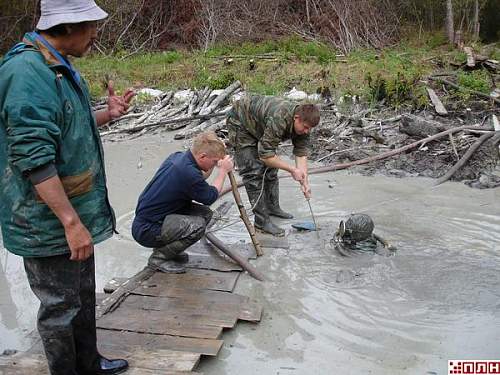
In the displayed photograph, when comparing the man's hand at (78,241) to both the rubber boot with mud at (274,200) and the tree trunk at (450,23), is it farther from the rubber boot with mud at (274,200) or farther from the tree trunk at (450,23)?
the tree trunk at (450,23)

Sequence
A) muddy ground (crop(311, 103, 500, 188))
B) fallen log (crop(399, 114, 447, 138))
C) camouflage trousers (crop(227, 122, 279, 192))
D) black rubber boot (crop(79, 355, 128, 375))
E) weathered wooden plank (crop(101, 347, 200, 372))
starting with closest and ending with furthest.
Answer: black rubber boot (crop(79, 355, 128, 375)), weathered wooden plank (crop(101, 347, 200, 372)), camouflage trousers (crop(227, 122, 279, 192)), muddy ground (crop(311, 103, 500, 188)), fallen log (crop(399, 114, 447, 138))

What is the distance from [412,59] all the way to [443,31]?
4.84 m

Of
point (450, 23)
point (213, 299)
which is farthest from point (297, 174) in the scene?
point (450, 23)

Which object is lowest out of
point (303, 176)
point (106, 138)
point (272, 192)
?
point (106, 138)

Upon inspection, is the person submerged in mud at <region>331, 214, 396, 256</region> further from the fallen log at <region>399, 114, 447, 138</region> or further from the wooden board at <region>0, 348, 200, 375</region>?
the fallen log at <region>399, 114, 447, 138</region>

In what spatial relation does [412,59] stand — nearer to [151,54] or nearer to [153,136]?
[153,136]

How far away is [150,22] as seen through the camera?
19188 mm

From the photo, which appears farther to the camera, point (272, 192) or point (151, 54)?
point (151, 54)

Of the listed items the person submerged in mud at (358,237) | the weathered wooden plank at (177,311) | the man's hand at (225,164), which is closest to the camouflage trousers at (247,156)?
the person submerged in mud at (358,237)

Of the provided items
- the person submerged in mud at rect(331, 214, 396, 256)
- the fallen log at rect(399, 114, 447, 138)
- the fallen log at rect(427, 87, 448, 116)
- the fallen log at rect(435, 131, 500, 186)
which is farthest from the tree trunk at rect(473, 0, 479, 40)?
the person submerged in mud at rect(331, 214, 396, 256)

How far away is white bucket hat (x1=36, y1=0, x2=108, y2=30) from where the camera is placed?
7.82 ft

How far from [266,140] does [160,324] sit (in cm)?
208

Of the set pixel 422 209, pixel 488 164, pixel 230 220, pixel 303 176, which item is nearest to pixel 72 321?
pixel 303 176

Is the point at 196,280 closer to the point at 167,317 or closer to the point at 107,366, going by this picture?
the point at 167,317
